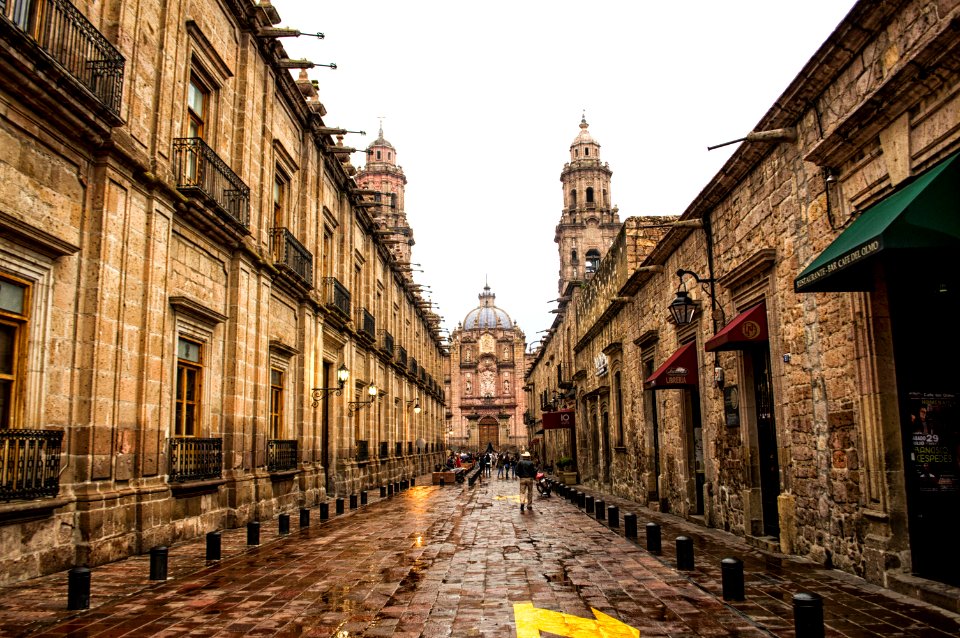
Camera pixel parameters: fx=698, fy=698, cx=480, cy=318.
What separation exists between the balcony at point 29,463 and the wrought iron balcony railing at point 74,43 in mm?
704

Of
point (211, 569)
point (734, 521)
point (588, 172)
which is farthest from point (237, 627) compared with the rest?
point (588, 172)

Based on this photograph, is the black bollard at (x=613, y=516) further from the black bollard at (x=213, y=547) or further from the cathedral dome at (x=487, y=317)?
the cathedral dome at (x=487, y=317)

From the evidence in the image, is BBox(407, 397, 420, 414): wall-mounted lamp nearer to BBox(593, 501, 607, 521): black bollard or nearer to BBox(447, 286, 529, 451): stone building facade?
BBox(593, 501, 607, 521): black bollard

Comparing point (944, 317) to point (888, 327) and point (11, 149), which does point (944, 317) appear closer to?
point (888, 327)

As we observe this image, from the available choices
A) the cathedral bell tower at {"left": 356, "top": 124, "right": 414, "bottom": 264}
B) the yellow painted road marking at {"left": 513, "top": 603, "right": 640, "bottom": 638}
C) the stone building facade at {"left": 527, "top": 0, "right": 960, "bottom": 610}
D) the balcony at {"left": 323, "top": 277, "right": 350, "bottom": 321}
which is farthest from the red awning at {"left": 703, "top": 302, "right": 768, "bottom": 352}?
the cathedral bell tower at {"left": 356, "top": 124, "right": 414, "bottom": 264}

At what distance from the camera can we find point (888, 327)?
7.48 meters

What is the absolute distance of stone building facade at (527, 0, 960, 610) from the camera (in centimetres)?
642

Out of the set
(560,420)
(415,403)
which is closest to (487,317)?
(415,403)

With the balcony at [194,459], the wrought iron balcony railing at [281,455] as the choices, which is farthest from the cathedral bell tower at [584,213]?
the balcony at [194,459]

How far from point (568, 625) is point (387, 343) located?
2606 centimetres

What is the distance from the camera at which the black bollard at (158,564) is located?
7.85 m

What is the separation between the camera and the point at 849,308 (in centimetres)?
785

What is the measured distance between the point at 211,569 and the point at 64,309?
3.74 m

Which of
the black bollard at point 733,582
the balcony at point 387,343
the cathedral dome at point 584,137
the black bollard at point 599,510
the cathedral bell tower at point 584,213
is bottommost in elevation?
the black bollard at point 599,510
